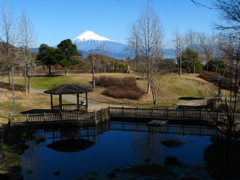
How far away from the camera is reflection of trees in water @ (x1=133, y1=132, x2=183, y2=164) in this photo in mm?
15664

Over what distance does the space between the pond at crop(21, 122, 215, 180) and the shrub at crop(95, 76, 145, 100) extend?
14.6 meters

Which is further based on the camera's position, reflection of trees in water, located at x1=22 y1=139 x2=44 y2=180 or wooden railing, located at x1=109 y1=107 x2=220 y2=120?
wooden railing, located at x1=109 y1=107 x2=220 y2=120

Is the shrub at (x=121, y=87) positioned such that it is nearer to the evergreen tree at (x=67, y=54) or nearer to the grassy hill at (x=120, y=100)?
the grassy hill at (x=120, y=100)

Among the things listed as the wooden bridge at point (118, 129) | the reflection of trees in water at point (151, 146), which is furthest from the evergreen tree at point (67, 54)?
the reflection of trees in water at point (151, 146)

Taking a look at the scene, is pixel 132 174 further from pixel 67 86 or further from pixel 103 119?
pixel 67 86

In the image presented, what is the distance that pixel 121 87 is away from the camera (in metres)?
41.3

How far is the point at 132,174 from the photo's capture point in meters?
13.3

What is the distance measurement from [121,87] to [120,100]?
488cm

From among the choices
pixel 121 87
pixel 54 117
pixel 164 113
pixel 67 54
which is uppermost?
pixel 67 54

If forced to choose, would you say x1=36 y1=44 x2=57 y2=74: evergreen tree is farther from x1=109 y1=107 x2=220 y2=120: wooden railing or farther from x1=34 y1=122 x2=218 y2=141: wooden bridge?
x1=34 y1=122 x2=218 y2=141: wooden bridge

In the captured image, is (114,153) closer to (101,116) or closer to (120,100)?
(101,116)

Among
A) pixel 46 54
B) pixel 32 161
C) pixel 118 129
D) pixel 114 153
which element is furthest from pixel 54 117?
pixel 46 54

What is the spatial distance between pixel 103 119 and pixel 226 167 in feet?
44.8

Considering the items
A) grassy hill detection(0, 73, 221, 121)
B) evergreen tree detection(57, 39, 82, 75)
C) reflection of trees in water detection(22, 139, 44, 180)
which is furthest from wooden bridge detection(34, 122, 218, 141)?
evergreen tree detection(57, 39, 82, 75)
